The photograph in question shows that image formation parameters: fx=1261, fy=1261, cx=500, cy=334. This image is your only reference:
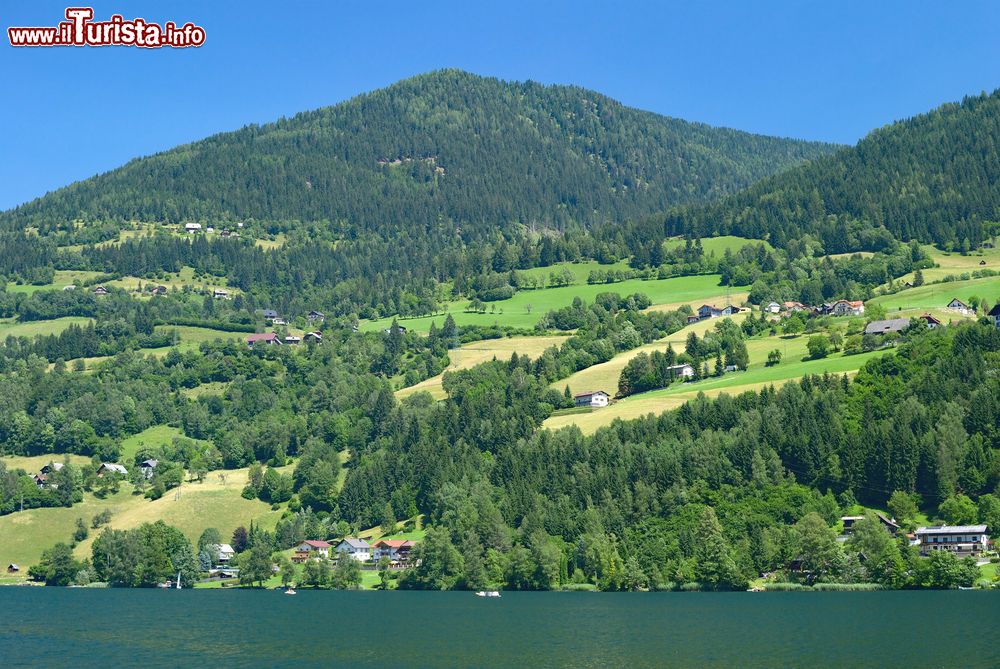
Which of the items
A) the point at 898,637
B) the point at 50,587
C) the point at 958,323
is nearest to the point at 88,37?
the point at 898,637

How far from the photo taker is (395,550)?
545ft

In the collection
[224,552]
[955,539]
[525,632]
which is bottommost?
[955,539]

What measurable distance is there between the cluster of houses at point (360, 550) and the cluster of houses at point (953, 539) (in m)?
58.3

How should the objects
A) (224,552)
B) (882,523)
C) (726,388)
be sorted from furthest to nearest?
(726,388) → (224,552) → (882,523)

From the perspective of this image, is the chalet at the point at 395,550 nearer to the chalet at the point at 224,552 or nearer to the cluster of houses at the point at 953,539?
the chalet at the point at 224,552

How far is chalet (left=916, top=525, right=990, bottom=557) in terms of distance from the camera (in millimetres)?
130375

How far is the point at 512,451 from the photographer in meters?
181

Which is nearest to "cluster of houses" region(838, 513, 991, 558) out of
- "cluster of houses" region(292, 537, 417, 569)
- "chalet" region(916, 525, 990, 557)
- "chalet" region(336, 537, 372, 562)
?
"chalet" region(916, 525, 990, 557)

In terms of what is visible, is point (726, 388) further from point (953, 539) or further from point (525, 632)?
point (525, 632)

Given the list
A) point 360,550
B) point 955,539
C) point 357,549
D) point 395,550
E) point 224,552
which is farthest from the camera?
point 224,552

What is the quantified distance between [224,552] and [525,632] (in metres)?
92.5

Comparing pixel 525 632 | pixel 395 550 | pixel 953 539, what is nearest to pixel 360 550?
pixel 395 550

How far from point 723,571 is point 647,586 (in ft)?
31.3

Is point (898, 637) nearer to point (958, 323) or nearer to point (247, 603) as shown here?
point (247, 603)
